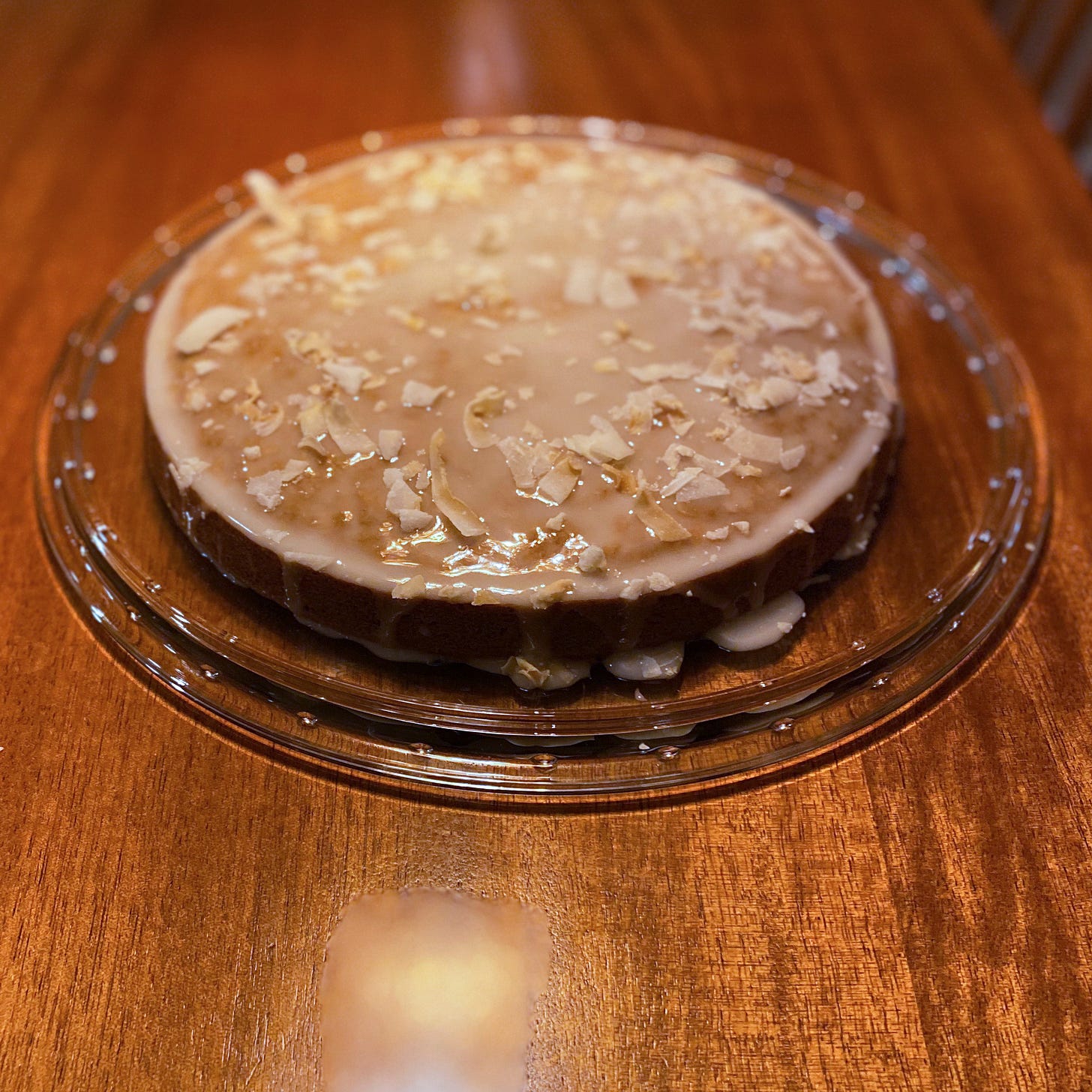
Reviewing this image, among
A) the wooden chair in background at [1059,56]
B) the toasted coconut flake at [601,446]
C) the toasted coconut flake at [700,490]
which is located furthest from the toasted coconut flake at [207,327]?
the wooden chair in background at [1059,56]

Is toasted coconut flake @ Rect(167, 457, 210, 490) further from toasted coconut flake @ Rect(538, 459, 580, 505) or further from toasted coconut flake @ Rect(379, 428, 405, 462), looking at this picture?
toasted coconut flake @ Rect(538, 459, 580, 505)

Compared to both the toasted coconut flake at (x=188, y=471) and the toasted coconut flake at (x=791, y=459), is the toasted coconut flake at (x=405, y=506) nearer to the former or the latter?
the toasted coconut flake at (x=188, y=471)

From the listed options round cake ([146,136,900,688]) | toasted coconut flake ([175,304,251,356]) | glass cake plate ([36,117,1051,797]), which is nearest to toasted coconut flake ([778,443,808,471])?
round cake ([146,136,900,688])

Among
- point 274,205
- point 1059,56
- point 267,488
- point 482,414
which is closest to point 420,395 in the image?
point 482,414

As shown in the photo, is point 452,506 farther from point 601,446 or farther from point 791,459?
point 791,459

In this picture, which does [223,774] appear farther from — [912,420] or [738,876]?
[912,420]

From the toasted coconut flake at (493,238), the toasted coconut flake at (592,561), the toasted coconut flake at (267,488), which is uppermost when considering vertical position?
the toasted coconut flake at (493,238)
